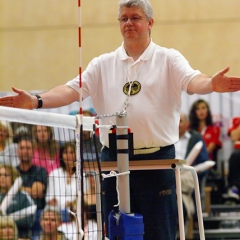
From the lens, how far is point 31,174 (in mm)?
6941

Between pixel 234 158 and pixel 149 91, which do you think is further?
pixel 234 158

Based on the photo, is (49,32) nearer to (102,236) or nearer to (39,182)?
(39,182)

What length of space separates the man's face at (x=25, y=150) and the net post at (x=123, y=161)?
3339mm

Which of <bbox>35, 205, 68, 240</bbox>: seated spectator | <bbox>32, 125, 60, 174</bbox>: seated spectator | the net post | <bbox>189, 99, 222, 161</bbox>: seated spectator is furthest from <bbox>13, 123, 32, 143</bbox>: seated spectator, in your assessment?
the net post

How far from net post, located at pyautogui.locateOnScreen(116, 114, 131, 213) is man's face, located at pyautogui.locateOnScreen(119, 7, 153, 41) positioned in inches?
25.5

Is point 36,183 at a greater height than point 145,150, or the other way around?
point 145,150

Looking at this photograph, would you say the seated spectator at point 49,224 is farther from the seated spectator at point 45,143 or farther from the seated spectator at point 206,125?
the seated spectator at point 206,125

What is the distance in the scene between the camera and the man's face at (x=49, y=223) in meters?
6.22

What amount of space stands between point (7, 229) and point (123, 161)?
8.74 feet

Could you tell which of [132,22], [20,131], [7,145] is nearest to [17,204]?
[7,145]

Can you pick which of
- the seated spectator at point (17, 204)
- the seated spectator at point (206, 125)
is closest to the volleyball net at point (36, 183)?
the seated spectator at point (17, 204)

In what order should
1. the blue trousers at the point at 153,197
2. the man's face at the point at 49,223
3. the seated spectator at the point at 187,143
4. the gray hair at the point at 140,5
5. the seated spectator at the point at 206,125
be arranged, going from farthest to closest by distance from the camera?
the seated spectator at the point at 206,125 < the seated spectator at the point at 187,143 < the man's face at the point at 49,223 < the gray hair at the point at 140,5 < the blue trousers at the point at 153,197

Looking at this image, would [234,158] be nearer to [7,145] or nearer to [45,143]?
[45,143]

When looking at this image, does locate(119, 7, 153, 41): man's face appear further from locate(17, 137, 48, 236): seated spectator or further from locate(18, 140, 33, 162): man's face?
locate(18, 140, 33, 162): man's face
